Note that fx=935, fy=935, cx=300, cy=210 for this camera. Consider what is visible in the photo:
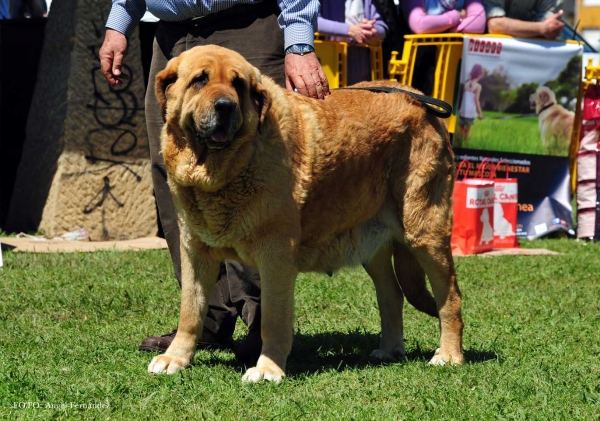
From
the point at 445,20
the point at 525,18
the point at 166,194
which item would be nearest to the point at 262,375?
the point at 166,194

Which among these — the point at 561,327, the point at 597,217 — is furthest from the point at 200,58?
the point at 597,217

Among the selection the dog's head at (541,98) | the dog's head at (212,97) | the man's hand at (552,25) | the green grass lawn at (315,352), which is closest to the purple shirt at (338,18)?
the man's hand at (552,25)

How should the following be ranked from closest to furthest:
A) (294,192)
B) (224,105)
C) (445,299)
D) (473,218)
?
1. (224,105)
2. (294,192)
3. (445,299)
4. (473,218)

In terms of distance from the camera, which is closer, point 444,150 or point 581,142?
point 444,150

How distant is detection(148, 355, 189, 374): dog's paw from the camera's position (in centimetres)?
436

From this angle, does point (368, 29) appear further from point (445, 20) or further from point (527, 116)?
point (527, 116)

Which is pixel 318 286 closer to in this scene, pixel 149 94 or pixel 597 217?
pixel 149 94

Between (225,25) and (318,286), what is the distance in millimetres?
2539

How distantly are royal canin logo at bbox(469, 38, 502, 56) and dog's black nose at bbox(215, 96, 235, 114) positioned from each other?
18.4 ft

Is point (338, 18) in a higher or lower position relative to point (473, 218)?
higher

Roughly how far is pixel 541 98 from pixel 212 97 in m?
6.46

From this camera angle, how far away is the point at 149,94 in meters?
4.86

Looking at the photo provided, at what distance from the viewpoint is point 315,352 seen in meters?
5.08

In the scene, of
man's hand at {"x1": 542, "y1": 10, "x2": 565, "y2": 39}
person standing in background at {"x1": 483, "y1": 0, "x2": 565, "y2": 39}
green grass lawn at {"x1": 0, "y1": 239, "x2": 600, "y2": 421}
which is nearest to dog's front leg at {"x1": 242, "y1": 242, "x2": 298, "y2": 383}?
green grass lawn at {"x1": 0, "y1": 239, "x2": 600, "y2": 421}
